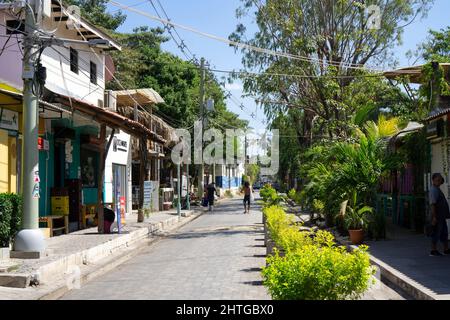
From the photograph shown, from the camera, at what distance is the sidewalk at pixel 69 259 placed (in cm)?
924

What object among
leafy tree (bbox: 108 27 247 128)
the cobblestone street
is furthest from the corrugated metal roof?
the cobblestone street

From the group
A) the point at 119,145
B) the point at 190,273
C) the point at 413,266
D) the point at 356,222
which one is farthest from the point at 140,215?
the point at 413,266

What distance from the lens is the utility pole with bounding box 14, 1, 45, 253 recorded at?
11281 millimetres

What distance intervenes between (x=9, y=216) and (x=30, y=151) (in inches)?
65.3

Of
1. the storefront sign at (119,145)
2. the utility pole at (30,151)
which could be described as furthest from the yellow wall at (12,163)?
the storefront sign at (119,145)

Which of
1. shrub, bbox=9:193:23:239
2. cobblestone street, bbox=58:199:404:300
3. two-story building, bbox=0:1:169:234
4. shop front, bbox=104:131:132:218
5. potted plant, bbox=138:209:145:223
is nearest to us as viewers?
cobblestone street, bbox=58:199:404:300

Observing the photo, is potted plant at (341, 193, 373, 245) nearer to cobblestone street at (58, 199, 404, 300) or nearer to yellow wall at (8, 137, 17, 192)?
cobblestone street at (58, 199, 404, 300)

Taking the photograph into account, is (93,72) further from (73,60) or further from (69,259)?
(69,259)

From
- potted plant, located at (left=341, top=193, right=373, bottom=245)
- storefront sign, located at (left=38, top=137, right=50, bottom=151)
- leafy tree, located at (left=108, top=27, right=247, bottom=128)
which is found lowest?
potted plant, located at (left=341, top=193, right=373, bottom=245)

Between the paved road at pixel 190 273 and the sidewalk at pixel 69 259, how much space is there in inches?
18.8

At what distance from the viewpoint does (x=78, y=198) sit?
18875 millimetres

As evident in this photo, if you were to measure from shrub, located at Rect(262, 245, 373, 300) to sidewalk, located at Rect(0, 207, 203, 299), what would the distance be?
15.3ft

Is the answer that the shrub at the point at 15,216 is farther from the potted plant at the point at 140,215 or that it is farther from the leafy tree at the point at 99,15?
the leafy tree at the point at 99,15

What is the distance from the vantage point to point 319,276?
5273 mm
